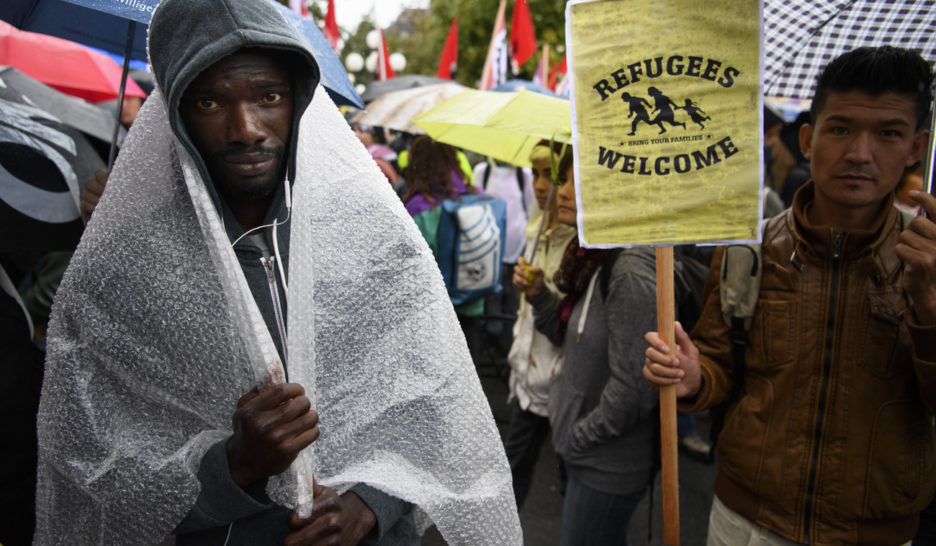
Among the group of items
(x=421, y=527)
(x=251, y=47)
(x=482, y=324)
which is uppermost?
(x=251, y=47)

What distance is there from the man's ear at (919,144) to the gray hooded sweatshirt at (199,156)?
5.46ft

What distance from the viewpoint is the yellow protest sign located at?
1.48 m

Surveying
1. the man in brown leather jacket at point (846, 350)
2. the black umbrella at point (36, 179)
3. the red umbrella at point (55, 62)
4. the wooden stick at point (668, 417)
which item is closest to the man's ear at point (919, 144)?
the man in brown leather jacket at point (846, 350)

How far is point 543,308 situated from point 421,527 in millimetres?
1300

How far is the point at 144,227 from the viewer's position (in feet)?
4.19

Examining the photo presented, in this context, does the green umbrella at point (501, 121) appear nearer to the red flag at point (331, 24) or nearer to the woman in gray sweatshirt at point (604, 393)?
the woman in gray sweatshirt at point (604, 393)

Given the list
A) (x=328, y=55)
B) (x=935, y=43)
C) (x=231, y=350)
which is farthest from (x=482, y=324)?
(x=231, y=350)

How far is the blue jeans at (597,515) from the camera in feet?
7.57

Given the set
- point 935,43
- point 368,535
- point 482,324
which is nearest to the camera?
point 368,535

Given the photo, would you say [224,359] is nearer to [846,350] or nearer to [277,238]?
[277,238]

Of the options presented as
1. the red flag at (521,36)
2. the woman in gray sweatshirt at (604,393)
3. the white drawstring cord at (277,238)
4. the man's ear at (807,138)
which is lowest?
the woman in gray sweatshirt at (604,393)

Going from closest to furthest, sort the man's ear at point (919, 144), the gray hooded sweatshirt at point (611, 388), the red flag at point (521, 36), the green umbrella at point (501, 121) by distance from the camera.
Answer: the man's ear at point (919, 144), the gray hooded sweatshirt at point (611, 388), the green umbrella at point (501, 121), the red flag at point (521, 36)

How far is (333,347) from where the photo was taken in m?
1.34

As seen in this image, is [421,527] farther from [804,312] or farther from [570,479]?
[804,312]
